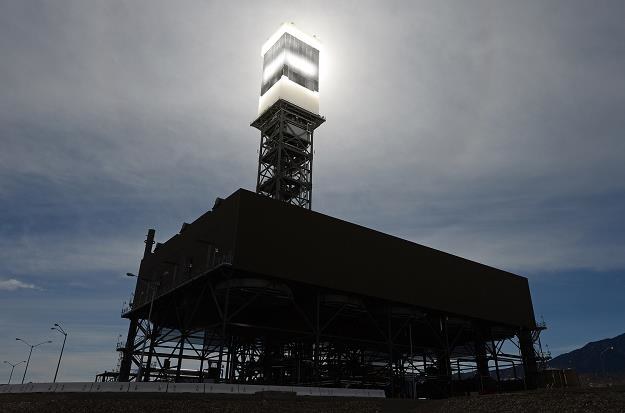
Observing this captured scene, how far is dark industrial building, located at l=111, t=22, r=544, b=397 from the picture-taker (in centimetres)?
4697

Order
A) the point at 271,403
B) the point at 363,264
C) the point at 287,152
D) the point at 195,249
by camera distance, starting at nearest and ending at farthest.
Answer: the point at 271,403, the point at 195,249, the point at 363,264, the point at 287,152

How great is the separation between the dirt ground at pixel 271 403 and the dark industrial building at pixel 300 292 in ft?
35.1

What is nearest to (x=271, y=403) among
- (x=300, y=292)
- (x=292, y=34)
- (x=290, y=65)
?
(x=300, y=292)

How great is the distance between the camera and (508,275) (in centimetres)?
7212

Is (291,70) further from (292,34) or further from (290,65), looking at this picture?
(292,34)

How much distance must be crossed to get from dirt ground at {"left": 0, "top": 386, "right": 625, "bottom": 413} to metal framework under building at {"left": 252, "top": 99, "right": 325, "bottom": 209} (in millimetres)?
38075

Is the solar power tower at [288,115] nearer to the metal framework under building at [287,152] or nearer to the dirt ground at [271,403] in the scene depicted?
the metal framework under building at [287,152]

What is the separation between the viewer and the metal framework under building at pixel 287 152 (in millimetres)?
70312

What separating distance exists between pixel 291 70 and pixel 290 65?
794 mm

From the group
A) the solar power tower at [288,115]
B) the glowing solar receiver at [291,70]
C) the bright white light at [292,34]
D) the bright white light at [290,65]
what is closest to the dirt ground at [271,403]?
the solar power tower at [288,115]

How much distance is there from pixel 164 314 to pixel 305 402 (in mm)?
29614

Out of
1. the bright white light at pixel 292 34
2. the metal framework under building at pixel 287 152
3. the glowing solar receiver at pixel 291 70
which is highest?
the bright white light at pixel 292 34

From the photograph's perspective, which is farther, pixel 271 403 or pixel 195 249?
pixel 195 249

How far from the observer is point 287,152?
238 feet
